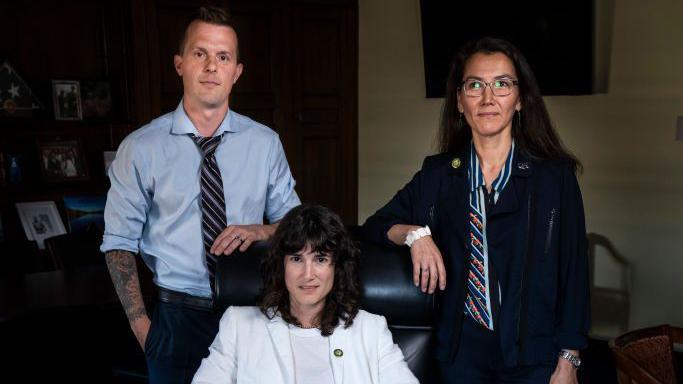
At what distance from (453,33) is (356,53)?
87 centimetres

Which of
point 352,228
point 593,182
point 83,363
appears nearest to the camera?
point 352,228

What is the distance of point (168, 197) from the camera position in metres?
1.95

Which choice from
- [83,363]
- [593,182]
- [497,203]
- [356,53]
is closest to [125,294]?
[497,203]

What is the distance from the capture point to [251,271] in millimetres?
1864

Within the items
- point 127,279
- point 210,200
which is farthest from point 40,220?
point 210,200

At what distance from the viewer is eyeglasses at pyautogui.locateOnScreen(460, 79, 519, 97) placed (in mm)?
1782

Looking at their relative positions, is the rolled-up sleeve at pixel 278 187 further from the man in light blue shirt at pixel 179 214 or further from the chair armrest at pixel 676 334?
the chair armrest at pixel 676 334

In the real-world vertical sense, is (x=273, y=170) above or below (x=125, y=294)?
above

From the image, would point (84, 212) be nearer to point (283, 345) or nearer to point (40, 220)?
point (40, 220)

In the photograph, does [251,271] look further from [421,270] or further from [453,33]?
[453,33]

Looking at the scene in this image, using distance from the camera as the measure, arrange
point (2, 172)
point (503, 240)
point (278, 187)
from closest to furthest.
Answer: point (503, 240)
point (278, 187)
point (2, 172)

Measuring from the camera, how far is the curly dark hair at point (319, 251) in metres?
1.80

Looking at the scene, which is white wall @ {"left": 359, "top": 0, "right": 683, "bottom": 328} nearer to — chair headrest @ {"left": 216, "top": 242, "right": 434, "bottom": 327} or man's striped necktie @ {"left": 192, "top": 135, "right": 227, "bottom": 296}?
chair headrest @ {"left": 216, "top": 242, "right": 434, "bottom": 327}

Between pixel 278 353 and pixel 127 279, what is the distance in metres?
0.48
